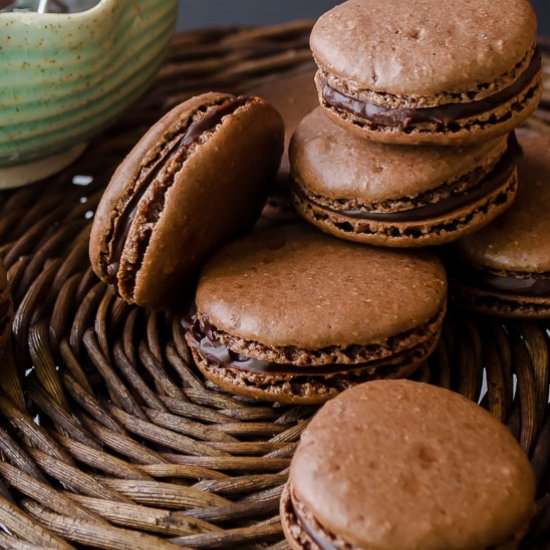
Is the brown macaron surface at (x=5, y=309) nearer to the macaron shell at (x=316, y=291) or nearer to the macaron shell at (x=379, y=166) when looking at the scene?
the macaron shell at (x=316, y=291)

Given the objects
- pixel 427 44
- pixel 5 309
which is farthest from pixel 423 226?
pixel 5 309

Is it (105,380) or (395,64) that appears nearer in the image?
(395,64)

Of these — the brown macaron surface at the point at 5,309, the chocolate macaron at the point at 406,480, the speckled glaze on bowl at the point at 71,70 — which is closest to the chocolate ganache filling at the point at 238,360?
the chocolate macaron at the point at 406,480

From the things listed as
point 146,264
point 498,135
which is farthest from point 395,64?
point 146,264

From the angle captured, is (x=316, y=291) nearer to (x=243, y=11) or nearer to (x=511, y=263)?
(x=511, y=263)

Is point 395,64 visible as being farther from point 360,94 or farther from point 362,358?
point 362,358

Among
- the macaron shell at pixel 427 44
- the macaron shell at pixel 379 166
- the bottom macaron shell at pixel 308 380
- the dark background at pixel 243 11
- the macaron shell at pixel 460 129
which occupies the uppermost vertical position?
the macaron shell at pixel 427 44

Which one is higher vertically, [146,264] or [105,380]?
[146,264]
